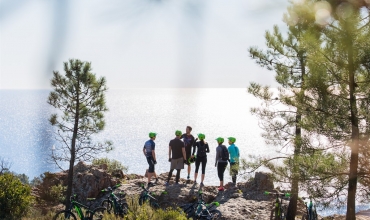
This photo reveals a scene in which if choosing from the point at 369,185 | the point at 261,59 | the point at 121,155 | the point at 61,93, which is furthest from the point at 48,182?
the point at 121,155

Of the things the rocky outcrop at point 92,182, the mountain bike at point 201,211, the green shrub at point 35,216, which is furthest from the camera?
the rocky outcrop at point 92,182

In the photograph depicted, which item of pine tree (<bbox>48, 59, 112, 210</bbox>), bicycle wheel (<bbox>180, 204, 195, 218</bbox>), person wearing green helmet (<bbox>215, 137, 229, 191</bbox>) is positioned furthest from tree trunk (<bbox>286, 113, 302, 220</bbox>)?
pine tree (<bbox>48, 59, 112, 210</bbox>)

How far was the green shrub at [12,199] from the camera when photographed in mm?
12227

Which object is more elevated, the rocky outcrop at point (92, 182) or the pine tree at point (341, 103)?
the pine tree at point (341, 103)

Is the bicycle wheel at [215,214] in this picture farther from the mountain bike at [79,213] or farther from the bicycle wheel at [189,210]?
the mountain bike at [79,213]

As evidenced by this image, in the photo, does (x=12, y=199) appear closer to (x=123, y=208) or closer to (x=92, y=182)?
(x=92, y=182)

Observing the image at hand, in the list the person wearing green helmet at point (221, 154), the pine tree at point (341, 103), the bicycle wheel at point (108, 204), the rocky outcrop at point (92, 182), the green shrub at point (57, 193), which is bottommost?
the green shrub at point (57, 193)

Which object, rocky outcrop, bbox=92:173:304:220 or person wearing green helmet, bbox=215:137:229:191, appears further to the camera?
person wearing green helmet, bbox=215:137:229:191

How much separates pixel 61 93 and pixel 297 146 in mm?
10292

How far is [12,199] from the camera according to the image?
12.3 m

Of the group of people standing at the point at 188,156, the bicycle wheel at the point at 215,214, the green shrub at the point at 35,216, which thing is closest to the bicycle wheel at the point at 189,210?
→ the bicycle wheel at the point at 215,214

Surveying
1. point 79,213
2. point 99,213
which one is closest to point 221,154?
point 99,213

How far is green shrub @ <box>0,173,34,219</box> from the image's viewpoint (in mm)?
12227

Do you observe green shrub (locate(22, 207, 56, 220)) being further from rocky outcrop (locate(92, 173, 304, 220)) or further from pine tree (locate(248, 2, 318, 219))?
pine tree (locate(248, 2, 318, 219))
